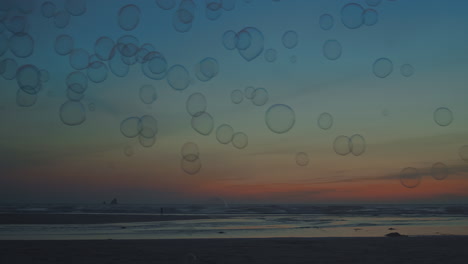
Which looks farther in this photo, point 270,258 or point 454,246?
point 454,246

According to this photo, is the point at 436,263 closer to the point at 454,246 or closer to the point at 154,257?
the point at 454,246

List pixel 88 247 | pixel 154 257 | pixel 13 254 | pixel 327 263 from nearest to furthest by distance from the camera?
pixel 327 263, pixel 154 257, pixel 13 254, pixel 88 247

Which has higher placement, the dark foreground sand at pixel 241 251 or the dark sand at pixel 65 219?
the dark sand at pixel 65 219

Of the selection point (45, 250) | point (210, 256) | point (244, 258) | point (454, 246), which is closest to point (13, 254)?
point (45, 250)

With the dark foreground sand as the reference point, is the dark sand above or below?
above

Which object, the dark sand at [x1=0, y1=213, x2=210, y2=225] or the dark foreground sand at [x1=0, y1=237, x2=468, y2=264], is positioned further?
the dark sand at [x1=0, y1=213, x2=210, y2=225]

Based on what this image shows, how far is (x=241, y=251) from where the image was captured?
16.6 m

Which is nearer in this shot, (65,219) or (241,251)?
(241,251)

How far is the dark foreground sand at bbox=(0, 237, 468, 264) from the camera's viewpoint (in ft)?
47.4

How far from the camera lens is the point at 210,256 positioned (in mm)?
15117

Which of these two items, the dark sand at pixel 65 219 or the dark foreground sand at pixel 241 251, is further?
the dark sand at pixel 65 219

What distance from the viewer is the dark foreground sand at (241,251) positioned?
1445cm

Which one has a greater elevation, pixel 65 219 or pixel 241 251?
pixel 65 219

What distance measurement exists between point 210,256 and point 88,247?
528 centimetres
